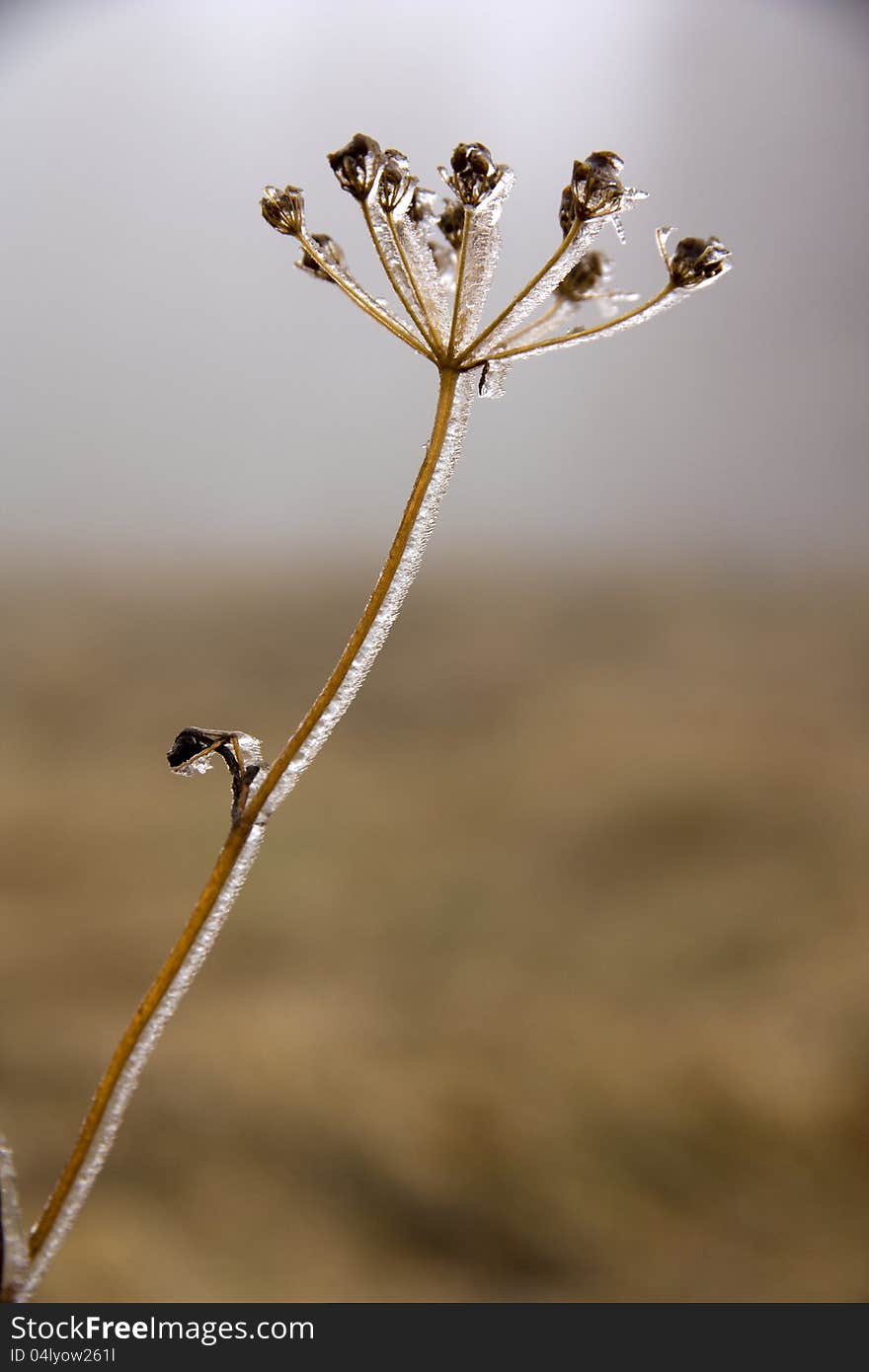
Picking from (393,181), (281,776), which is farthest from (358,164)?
(281,776)

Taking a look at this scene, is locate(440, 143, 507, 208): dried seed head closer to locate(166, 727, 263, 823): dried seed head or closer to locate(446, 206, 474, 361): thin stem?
locate(446, 206, 474, 361): thin stem

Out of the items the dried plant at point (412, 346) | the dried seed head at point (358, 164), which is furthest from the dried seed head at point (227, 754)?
the dried seed head at point (358, 164)

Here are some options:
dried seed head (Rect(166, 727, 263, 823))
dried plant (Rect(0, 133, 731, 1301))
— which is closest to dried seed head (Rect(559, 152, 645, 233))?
dried plant (Rect(0, 133, 731, 1301))

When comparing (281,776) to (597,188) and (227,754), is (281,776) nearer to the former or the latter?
(227,754)

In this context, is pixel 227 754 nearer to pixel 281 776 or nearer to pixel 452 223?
pixel 281 776

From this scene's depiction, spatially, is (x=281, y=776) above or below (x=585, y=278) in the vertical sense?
below
